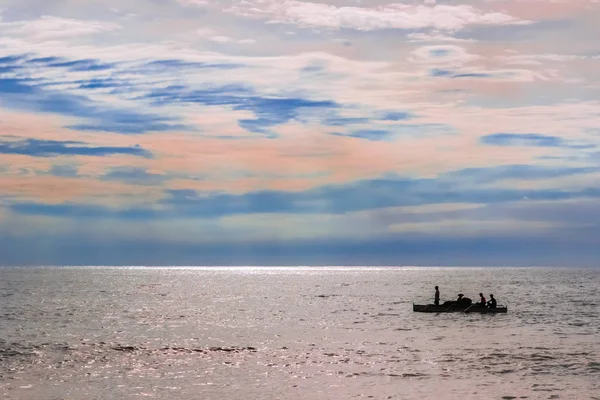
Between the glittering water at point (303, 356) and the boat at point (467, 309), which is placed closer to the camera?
the glittering water at point (303, 356)

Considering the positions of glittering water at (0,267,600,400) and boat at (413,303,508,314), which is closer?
glittering water at (0,267,600,400)

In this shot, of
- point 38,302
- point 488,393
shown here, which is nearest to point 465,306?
point 488,393

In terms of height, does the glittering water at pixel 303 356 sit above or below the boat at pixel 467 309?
below

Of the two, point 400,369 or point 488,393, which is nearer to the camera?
point 488,393

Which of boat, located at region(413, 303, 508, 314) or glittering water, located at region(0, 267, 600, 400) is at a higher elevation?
boat, located at region(413, 303, 508, 314)

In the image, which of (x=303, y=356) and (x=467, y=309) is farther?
(x=467, y=309)

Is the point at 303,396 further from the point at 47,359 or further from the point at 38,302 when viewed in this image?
the point at 38,302

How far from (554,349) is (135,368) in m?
28.4

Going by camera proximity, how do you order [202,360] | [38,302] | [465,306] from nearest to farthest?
1. [202,360]
2. [465,306]
3. [38,302]

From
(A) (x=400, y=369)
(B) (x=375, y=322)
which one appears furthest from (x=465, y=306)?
(A) (x=400, y=369)

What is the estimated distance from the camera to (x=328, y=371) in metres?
42.1

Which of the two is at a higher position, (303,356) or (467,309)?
(467,309)

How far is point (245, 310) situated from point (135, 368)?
5147 centimetres

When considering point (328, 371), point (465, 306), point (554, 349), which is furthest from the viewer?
point (465, 306)
